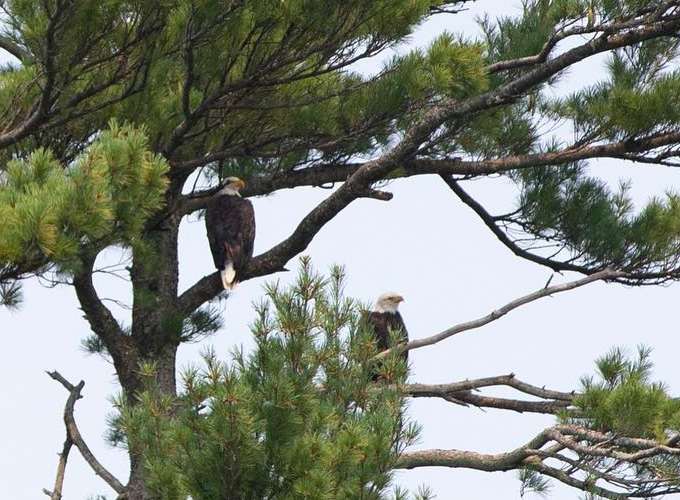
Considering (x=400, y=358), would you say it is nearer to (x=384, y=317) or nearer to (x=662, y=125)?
(x=662, y=125)

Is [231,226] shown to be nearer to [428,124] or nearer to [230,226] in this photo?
[230,226]

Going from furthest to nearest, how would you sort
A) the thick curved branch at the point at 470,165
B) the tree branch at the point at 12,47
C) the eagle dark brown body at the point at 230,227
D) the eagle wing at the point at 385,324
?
1. the eagle wing at the point at 385,324
2. the eagle dark brown body at the point at 230,227
3. the tree branch at the point at 12,47
4. the thick curved branch at the point at 470,165

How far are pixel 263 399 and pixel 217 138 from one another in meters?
2.25

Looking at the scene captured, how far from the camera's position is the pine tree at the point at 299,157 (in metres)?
5.08

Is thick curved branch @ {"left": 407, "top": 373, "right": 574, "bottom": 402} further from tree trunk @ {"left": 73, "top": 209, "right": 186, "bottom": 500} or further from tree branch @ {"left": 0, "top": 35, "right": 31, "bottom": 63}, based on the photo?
tree branch @ {"left": 0, "top": 35, "right": 31, "bottom": 63}

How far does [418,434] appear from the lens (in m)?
5.14

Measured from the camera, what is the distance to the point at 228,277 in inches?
291

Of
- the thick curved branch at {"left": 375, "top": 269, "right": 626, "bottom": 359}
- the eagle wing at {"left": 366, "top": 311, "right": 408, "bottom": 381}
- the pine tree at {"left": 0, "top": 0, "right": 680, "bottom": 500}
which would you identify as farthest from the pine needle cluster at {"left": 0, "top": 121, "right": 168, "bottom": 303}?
the eagle wing at {"left": 366, "top": 311, "right": 408, "bottom": 381}

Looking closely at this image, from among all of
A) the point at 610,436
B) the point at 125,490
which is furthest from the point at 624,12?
the point at 125,490

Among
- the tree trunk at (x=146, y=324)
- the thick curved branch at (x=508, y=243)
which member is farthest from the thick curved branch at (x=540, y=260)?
the tree trunk at (x=146, y=324)

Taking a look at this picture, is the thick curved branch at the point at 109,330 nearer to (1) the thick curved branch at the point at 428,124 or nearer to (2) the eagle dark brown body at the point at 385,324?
(1) the thick curved branch at the point at 428,124

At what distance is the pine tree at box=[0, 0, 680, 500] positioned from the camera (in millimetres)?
5082

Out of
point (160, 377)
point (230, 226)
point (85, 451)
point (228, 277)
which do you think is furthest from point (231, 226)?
point (85, 451)

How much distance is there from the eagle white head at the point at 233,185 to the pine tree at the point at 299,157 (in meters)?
0.06
